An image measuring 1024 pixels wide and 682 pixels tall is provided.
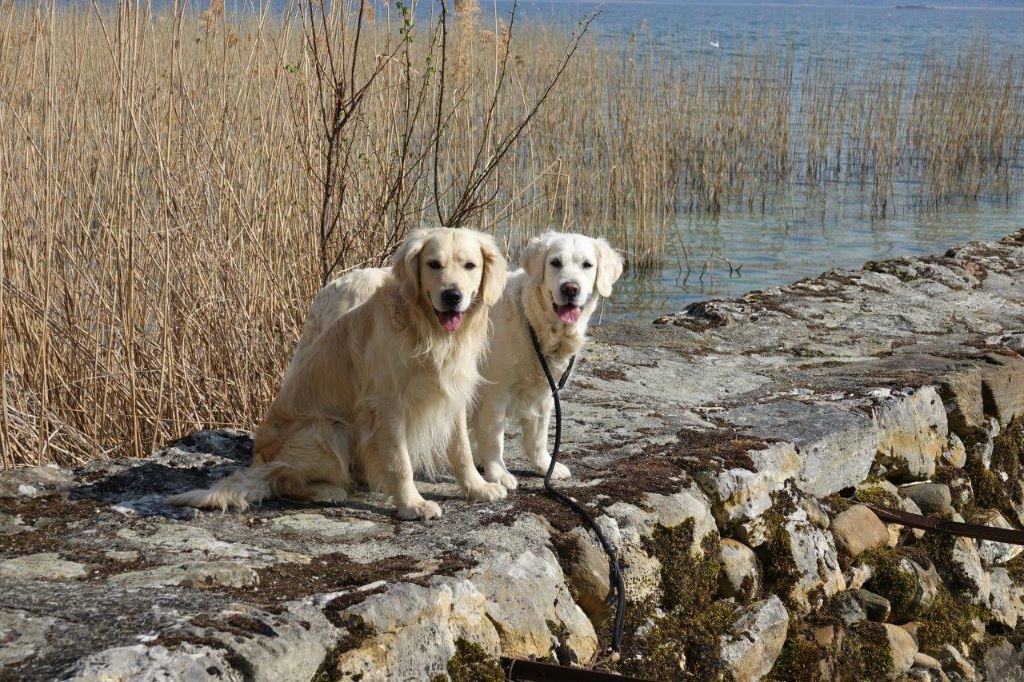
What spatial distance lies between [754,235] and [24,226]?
29.3 ft

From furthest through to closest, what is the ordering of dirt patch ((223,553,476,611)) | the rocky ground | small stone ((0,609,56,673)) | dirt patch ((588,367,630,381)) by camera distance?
1. dirt patch ((588,367,630,381))
2. dirt patch ((223,553,476,611))
3. the rocky ground
4. small stone ((0,609,56,673))

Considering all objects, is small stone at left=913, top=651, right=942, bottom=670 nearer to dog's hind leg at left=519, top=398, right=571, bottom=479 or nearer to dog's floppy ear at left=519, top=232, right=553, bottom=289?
dog's hind leg at left=519, top=398, right=571, bottom=479

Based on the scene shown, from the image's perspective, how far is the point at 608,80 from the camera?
1048 cm

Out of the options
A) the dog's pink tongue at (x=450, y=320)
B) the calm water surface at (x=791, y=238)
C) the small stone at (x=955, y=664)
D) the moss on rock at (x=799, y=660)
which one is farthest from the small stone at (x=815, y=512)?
the calm water surface at (x=791, y=238)

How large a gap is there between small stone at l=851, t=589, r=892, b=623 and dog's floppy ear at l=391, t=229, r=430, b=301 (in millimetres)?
1935

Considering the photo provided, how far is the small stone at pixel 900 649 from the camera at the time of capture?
3430mm

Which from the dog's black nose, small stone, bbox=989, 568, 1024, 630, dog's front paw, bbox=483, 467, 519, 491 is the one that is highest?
the dog's black nose

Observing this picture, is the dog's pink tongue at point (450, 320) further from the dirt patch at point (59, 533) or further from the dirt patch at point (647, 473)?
the dirt patch at point (59, 533)

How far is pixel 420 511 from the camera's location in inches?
115

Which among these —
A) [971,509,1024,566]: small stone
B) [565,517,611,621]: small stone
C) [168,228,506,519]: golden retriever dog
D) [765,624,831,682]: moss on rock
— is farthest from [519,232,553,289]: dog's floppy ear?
[971,509,1024,566]: small stone

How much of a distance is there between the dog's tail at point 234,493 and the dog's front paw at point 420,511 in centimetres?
40

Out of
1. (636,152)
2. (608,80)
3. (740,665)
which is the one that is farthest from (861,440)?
(608,80)

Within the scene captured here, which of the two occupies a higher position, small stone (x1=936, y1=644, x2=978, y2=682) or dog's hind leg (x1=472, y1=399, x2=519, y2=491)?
dog's hind leg (x1=472, y1=399, x2=519, y2=491)

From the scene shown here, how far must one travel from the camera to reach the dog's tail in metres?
2.85
